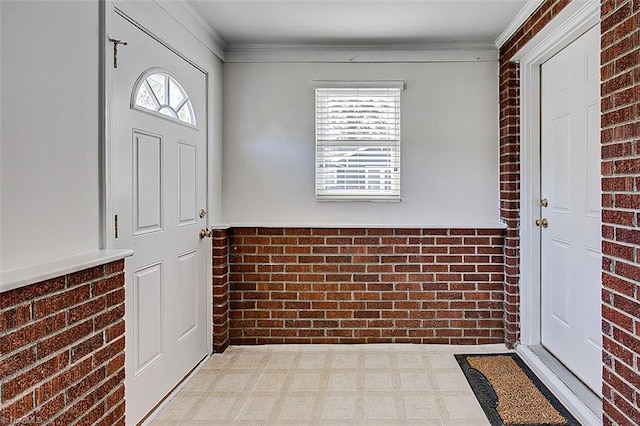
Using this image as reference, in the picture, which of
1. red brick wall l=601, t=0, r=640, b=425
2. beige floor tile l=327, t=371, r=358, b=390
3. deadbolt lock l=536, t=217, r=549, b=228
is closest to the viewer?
red brick wall l=601, t=0, r=640, b=425

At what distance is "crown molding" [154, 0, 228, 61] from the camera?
2.56 metres

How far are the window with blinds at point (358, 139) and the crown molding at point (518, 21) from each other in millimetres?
800

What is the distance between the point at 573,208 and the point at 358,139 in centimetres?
155

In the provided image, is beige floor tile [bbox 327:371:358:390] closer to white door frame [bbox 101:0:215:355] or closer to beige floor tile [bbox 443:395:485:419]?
beige floor tile [bbox 443:395:485:419]

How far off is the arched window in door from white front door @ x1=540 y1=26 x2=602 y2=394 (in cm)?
236

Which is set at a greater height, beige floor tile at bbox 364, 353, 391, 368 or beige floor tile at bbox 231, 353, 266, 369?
beige floor tile at bbox 364, 353, 391, 368

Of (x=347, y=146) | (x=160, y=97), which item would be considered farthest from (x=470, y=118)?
(x=160, y=97)

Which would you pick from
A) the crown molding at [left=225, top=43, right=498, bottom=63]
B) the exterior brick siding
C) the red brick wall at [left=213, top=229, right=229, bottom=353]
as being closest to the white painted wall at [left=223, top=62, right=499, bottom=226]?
the crown molding at [left=225, top=43, right=498, bottom=63]

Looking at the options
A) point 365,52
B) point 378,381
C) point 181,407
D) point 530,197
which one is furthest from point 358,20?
point 181,407

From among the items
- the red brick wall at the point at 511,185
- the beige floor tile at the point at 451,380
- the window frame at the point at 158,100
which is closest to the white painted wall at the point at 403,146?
the red brick wall at the point at 511,185

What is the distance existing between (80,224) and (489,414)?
2229mm

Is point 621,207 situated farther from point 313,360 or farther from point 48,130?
point 48,130

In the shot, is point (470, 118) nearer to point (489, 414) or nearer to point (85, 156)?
point (489, 414)

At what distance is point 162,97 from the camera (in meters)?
2.55
